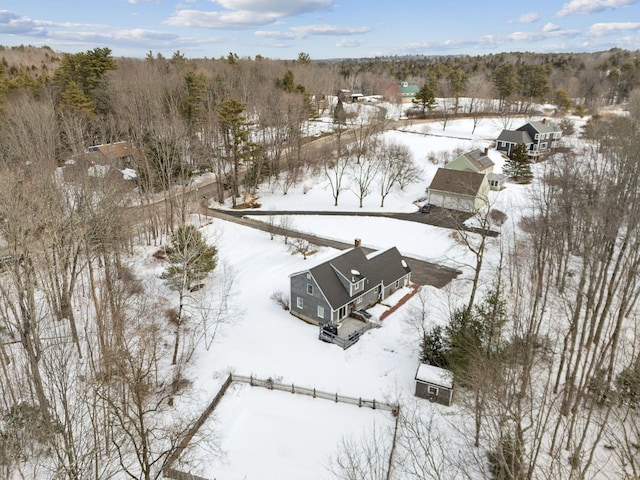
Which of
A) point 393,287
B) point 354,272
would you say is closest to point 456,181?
point 393,287

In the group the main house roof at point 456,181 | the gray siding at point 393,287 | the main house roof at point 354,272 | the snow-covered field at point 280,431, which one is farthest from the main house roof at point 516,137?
the snow-covered field at point 280,431

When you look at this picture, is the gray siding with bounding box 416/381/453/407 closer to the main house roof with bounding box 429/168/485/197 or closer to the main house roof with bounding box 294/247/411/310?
the main house roof with bounding box 294/247/411/310

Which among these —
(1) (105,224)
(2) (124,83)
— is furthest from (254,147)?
(1) (105,224)

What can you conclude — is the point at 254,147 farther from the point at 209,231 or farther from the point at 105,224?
the point at 105,224

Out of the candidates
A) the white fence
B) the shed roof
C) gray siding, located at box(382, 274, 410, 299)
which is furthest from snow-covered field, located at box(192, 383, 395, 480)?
the shed roof

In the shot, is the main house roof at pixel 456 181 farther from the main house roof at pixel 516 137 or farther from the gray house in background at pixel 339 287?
the main house roof at pixel 516 137

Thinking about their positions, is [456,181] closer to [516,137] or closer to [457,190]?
[457,190]
